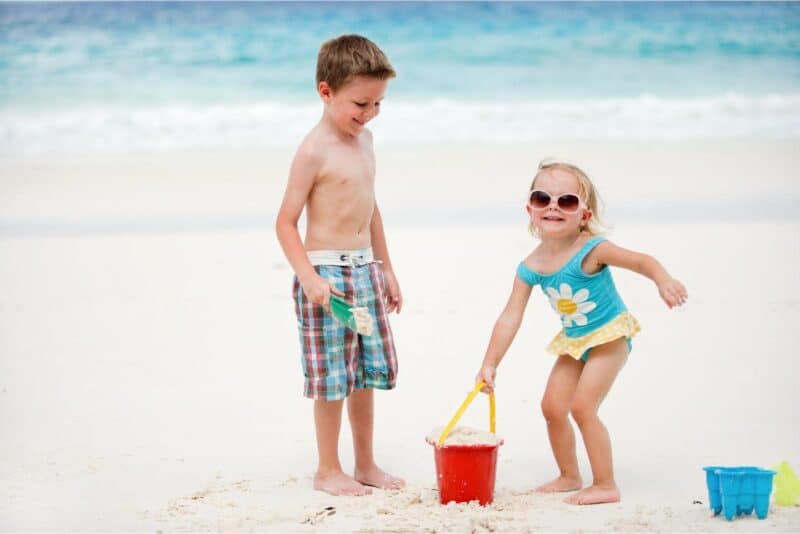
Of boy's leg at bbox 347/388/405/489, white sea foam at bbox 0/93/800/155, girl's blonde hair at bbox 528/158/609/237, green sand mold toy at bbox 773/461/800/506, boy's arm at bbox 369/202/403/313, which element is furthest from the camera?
white sea foam at bbox 0/93/800/155

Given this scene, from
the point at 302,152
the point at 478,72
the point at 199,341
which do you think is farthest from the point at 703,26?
the point at 302,152

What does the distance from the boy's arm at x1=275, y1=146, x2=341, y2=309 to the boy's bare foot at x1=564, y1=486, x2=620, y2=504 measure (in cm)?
99

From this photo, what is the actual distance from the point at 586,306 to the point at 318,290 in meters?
0.86

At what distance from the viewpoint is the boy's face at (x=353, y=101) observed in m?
3.75

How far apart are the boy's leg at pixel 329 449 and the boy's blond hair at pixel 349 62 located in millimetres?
1068

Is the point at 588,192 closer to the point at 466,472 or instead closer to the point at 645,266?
the point at 645,266

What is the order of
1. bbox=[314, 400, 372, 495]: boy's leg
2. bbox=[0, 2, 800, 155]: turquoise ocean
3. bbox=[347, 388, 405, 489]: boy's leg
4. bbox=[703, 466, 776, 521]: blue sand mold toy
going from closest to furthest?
bbox=[703, 466, 776, 521]: blue sand mold toy, bbox=[314, 400, 372, 495]: boy's leg, bbox=[347, 388, 405, 489]: boy's leg, bbox=[0, 2, 800, 155]: turquoise ocean

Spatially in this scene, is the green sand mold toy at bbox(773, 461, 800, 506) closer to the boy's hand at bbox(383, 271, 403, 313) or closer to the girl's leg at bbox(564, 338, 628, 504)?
the girl's leg at bbox(564, 338, 628, 504)

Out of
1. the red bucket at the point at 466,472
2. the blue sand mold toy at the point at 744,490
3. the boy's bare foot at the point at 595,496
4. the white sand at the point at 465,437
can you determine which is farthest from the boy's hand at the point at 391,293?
the blue sand mold toy at the point at 744,490

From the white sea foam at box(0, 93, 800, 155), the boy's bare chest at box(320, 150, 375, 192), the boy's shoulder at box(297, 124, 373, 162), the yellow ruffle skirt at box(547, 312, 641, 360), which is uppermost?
the white sea foam at box(0, 93, 800, 155)

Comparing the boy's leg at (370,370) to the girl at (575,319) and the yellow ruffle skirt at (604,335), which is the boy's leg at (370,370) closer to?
the girl at (575,319)

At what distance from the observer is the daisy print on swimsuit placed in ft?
12.1

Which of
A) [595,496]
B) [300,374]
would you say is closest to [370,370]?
[595,496]

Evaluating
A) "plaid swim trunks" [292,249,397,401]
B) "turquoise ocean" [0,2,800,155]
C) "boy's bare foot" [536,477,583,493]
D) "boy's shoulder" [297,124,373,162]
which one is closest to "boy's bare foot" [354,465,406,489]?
"plaid swim trunks" [292,249,397,401]
